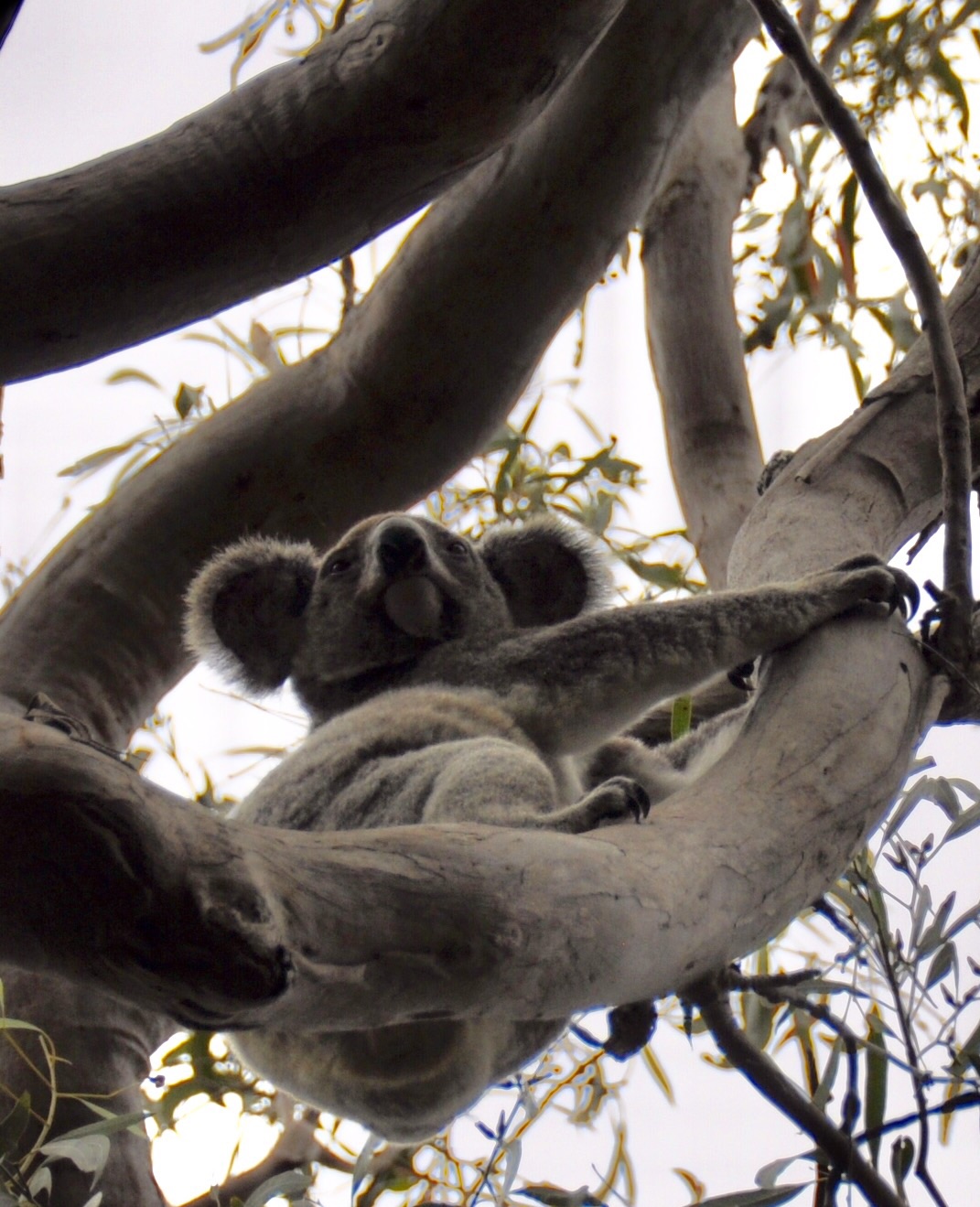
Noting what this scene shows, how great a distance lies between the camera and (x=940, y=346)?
1.69 meters

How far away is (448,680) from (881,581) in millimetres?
823

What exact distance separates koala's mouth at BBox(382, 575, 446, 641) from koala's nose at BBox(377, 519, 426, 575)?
27 millimetres

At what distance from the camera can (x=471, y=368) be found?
2.35m

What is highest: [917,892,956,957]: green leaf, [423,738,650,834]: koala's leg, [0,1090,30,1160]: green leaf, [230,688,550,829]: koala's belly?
[230,688,550,829]: koala's belly

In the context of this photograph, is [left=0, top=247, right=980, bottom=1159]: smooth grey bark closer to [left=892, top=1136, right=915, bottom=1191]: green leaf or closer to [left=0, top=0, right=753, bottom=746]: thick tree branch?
[left=892, top=1136, right=915, bottom=1191]: green leaf

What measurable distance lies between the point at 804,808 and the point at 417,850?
556mm

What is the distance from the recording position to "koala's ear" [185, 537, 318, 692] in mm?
2449

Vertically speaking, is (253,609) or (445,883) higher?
(253,609)

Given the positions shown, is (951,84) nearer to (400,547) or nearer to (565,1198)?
(400,547)

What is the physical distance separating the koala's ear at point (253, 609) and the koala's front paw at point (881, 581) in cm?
116

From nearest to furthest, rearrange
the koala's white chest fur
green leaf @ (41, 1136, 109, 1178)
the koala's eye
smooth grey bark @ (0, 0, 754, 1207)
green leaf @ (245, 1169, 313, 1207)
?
green leaf @ (41, 1136, 109, 1178) < the koala's white chest fur < green leaf @ (245, 1169, 313, 1207) < smooth grey bark @ (0, 0, 754, 1207) < the koala's eye

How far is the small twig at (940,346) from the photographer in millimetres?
1657

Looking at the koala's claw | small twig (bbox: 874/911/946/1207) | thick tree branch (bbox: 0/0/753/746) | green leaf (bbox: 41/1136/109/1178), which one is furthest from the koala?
small twig (bbox: 874/911/946/1207)

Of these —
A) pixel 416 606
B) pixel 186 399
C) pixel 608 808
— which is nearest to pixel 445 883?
pixel 608 808
